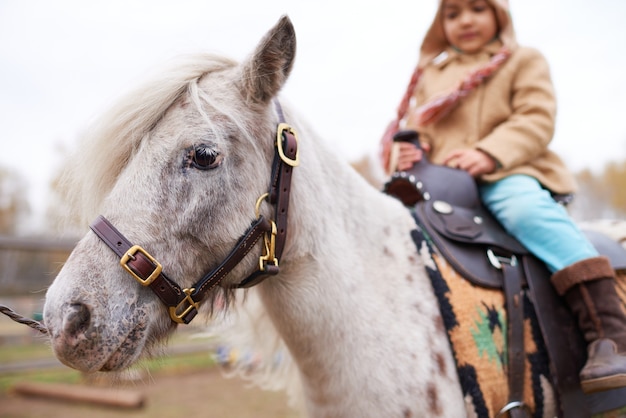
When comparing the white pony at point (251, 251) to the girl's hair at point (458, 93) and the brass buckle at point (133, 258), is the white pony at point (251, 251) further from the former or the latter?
the girl's hair at point (458, 93)

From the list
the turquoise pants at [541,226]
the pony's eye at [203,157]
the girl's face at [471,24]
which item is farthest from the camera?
the girl's face at [471,24]

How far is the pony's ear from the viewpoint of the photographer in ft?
5.36

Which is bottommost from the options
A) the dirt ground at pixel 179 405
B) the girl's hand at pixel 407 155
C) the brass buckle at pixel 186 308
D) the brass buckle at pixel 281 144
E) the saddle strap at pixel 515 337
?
the dirt ground at pixel 179 405

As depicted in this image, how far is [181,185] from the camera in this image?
153cm

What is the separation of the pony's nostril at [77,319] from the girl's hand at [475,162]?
1.92 metres

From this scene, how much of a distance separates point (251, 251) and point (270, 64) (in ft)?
2.34

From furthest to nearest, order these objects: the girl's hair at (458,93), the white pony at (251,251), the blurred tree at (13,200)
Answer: the blurred tree at (13,200) → the girl's hair at (458,93) → the white pony at (251,251)

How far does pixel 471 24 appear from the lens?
9.39ft

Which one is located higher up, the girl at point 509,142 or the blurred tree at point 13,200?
the blurred tree at point 13,200

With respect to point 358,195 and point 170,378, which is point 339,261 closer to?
point 358,195

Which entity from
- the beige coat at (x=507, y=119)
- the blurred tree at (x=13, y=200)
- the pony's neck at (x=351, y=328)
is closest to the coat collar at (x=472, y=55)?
the beige coat at (x=507, y=119)

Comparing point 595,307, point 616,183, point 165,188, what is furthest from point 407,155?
point 616,183

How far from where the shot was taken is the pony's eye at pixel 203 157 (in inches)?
61.4

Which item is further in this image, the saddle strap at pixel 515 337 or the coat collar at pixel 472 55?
the coat collar at pixel 472 55
